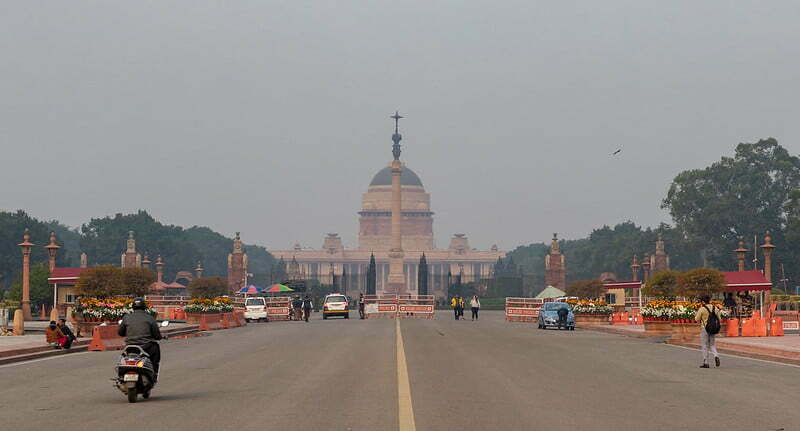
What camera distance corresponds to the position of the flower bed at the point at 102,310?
123 feet

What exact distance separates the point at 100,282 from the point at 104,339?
47.2 ft

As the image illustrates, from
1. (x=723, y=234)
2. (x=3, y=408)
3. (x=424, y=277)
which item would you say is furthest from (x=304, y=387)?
(x=723, y=234)

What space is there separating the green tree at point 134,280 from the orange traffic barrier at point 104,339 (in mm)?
13173

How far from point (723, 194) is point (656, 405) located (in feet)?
364

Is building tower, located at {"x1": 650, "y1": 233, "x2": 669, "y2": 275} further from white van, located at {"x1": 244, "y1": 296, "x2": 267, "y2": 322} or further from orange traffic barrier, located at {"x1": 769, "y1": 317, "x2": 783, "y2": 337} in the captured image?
orange traffic barrier, located at {"x1": 769, "y1": 317, "x2": 783, "y2": 337}

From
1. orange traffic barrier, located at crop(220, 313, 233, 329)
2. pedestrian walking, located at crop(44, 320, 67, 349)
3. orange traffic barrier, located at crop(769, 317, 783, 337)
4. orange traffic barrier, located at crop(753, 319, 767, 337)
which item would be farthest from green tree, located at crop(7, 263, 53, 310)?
orange traffic barrier, located at crop(769, 317, 783, 337)

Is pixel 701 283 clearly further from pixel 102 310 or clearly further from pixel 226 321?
pixel 226 321

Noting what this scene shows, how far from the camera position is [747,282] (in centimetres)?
5419

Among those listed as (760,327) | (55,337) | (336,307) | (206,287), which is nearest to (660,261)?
(336,307)

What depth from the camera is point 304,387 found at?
1964cm

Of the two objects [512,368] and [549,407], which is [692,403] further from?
[512,368]

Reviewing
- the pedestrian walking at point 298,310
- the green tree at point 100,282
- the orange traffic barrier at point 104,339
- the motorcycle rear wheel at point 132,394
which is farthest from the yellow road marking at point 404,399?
the pedestrian walking at point 298,310

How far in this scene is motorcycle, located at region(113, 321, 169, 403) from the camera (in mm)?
17406

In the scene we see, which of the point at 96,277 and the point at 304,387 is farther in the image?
the point at 96,277
